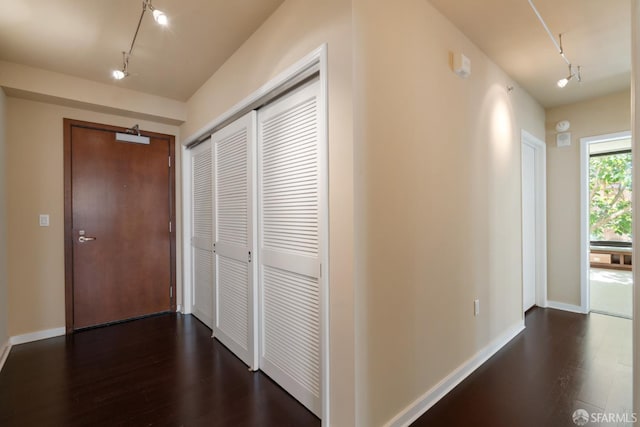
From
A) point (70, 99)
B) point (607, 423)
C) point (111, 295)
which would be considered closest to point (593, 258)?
point (607, 423)

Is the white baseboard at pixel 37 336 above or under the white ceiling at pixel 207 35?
under

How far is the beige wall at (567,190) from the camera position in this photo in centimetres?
353

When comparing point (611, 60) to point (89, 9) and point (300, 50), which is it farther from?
point (89, 9)

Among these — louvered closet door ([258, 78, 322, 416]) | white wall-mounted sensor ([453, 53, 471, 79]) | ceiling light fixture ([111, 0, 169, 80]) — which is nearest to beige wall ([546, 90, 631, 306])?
white wall-mounted sensor ([453, 53, 471, 79])

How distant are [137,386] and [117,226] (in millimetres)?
2037

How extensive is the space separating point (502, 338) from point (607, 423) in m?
0.99

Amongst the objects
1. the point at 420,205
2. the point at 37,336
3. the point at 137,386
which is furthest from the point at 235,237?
the point at 37,336

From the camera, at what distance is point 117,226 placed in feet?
11.2

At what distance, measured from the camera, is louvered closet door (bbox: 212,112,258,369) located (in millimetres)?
2324

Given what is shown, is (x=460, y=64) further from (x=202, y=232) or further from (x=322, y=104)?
(x=202, y=232)

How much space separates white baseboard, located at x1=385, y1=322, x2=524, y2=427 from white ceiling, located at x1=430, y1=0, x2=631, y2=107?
→ 8.62ft

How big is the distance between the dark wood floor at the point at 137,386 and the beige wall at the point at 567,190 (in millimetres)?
3877

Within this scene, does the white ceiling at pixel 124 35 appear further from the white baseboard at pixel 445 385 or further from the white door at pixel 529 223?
the white door at pixel 529 223

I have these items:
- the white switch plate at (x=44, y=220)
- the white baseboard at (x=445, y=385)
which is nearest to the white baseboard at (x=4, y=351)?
the white switch plate at (x=44, y=220)
